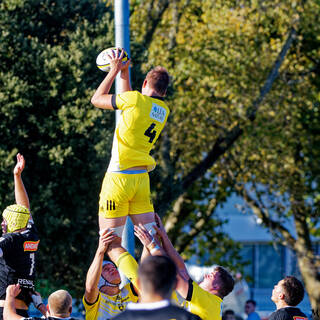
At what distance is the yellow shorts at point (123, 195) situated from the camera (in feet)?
22.3

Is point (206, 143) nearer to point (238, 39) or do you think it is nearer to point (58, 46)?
point (238, 39)

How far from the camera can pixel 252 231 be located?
3828 centimetres

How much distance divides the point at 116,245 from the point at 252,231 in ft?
106

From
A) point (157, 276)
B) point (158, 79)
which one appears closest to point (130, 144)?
point (158, 79)

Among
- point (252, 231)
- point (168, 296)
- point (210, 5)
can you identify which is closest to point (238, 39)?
point (210, 5)

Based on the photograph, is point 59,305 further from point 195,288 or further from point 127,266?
point 195,288

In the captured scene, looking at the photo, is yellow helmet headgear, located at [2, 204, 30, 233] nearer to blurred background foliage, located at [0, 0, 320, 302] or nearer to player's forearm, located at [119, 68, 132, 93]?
player's forearm, located at [119, 68, 132, 93]

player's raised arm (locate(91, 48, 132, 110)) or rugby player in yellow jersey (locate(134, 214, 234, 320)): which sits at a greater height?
player's raised arm (locate(91, 48, 132, 110))

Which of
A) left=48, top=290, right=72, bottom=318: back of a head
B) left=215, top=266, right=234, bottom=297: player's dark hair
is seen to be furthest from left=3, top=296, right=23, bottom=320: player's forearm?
left=215, top=266, right=234, bottom=297: player's dark hair

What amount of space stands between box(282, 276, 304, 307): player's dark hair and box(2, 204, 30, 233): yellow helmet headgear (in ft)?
8.81

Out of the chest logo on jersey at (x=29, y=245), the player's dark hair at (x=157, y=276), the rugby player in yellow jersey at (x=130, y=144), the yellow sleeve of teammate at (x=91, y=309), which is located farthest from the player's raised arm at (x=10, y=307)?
the player's dark hair at (x=157, y=276)

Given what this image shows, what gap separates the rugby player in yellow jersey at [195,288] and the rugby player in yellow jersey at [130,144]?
52cm

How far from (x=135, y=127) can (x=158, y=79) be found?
0.52m

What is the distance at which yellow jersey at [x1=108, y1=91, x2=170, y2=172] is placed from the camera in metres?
6.76
